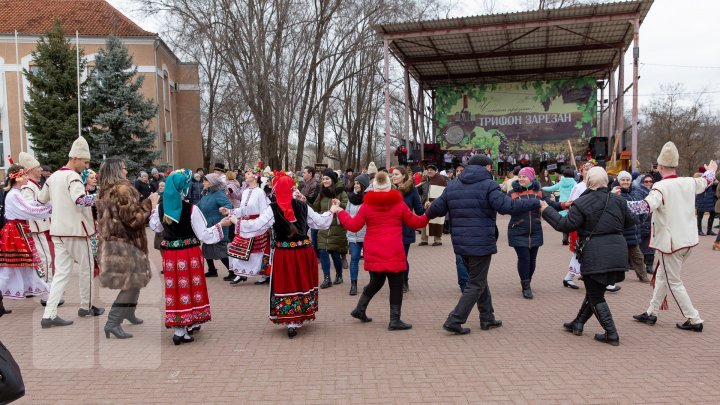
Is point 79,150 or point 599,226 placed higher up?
point 79,150

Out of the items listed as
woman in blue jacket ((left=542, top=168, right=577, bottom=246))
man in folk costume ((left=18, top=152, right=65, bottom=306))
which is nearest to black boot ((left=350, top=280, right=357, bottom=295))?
man in folk costume ((left=18, top=152, right=65, bottom=306))

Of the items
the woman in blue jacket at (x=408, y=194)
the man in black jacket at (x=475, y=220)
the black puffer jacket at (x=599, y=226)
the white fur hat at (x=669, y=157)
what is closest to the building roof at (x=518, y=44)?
the woman in blue jacket at (x=408, y=194)

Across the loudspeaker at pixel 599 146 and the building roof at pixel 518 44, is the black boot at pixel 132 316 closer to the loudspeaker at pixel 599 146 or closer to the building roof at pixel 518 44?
the building roof at pixel 518 44

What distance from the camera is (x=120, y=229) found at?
5.86 m

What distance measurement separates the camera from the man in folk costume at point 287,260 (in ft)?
19.6

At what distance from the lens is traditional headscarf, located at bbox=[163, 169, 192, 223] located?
5613mm

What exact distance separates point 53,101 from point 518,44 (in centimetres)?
2088

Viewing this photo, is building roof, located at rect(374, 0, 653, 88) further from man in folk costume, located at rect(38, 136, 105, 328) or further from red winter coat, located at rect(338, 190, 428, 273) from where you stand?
man in folk costume, located at rect(38, 136, 105, 328)

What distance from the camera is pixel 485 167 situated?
6.15m

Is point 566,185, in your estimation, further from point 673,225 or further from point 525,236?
point 673,225

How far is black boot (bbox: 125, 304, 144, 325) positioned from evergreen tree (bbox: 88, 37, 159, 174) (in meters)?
19.1

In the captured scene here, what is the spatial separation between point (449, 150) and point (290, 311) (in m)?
21.1

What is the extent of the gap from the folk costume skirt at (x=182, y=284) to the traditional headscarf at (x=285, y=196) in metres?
1.00

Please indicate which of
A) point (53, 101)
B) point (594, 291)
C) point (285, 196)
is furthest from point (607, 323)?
point (53, 101)
